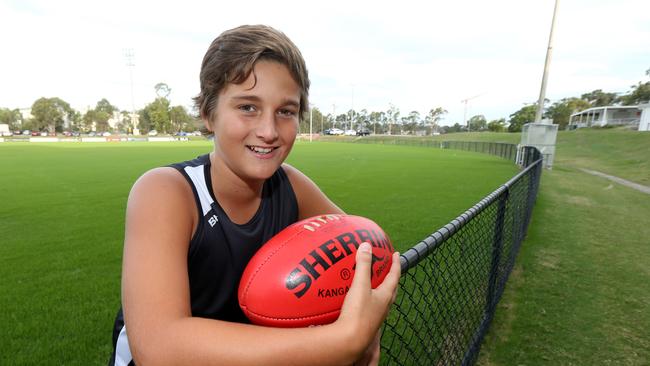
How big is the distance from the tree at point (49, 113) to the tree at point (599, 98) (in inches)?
5295

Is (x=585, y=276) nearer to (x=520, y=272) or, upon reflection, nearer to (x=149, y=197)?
(x=520, y=272)

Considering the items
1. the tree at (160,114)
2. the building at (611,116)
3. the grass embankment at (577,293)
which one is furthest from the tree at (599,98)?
the tree at (160,114)

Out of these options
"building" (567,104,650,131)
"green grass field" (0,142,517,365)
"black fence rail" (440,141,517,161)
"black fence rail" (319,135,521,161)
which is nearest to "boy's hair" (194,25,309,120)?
"green grass field" (0,142,517,365)

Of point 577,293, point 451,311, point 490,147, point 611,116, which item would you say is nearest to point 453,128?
point 611,116

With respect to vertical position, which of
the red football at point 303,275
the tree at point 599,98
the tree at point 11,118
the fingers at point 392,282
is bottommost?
the tree at point 11,118

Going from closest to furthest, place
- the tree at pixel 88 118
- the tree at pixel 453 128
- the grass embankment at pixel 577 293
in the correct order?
the grass embankment at pixel 577 293, the tree at pixel 88 118, the tree at pixel 453 128

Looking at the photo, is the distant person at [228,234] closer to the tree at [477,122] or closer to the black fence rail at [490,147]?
the black fence rail at [490,147]

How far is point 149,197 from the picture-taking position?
46.4 inches

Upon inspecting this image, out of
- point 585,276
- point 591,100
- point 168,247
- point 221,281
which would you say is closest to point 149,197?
point 168,247

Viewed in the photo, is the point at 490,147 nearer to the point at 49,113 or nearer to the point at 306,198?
the point at 306,198

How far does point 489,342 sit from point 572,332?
2.98 ft

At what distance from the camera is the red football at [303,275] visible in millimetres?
1278

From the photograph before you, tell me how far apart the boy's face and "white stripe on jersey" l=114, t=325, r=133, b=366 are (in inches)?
31.2

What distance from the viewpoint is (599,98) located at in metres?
89.3
